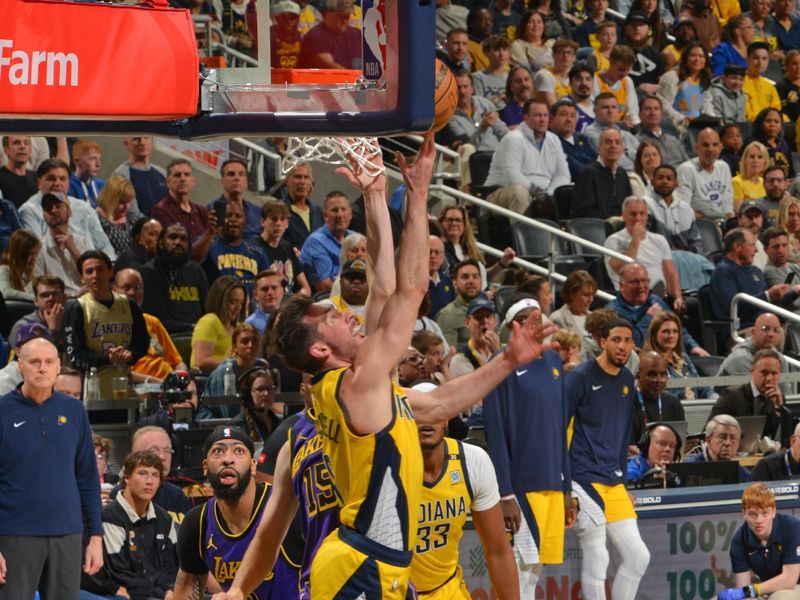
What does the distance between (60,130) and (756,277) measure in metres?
10.6

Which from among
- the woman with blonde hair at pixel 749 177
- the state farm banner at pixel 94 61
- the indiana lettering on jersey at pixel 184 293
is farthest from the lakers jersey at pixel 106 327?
the woman with blonde hair at pixel 749 177

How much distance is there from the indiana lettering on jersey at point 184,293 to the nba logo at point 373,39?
684 centimetres

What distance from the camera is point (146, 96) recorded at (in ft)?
16.4

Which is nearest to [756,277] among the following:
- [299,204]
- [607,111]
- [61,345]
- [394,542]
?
[607,111]

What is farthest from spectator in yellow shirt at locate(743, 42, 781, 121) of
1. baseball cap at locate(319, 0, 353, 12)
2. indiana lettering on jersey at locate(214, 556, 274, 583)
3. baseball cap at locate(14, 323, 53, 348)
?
baseball cap at locate(319, 0, 353, 12)

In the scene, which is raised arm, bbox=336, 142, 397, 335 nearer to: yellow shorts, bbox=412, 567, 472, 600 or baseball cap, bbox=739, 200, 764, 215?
yellow shorts, bbox=412, 567, 472, 600

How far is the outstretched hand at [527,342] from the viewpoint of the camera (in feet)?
18.3

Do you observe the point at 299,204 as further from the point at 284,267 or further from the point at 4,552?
the point at 4,552

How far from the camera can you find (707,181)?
17.0 m

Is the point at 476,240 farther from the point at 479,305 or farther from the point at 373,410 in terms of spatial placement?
the point at 373,410

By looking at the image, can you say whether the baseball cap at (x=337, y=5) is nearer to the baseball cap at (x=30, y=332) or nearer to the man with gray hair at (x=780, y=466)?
the baseball cap at (x=30, y=332)

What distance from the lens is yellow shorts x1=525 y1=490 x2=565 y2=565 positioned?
972 cm

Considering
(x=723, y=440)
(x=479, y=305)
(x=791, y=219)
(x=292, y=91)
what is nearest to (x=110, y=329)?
(x=479, y=305)

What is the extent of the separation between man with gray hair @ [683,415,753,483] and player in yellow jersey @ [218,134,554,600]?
5891mm
